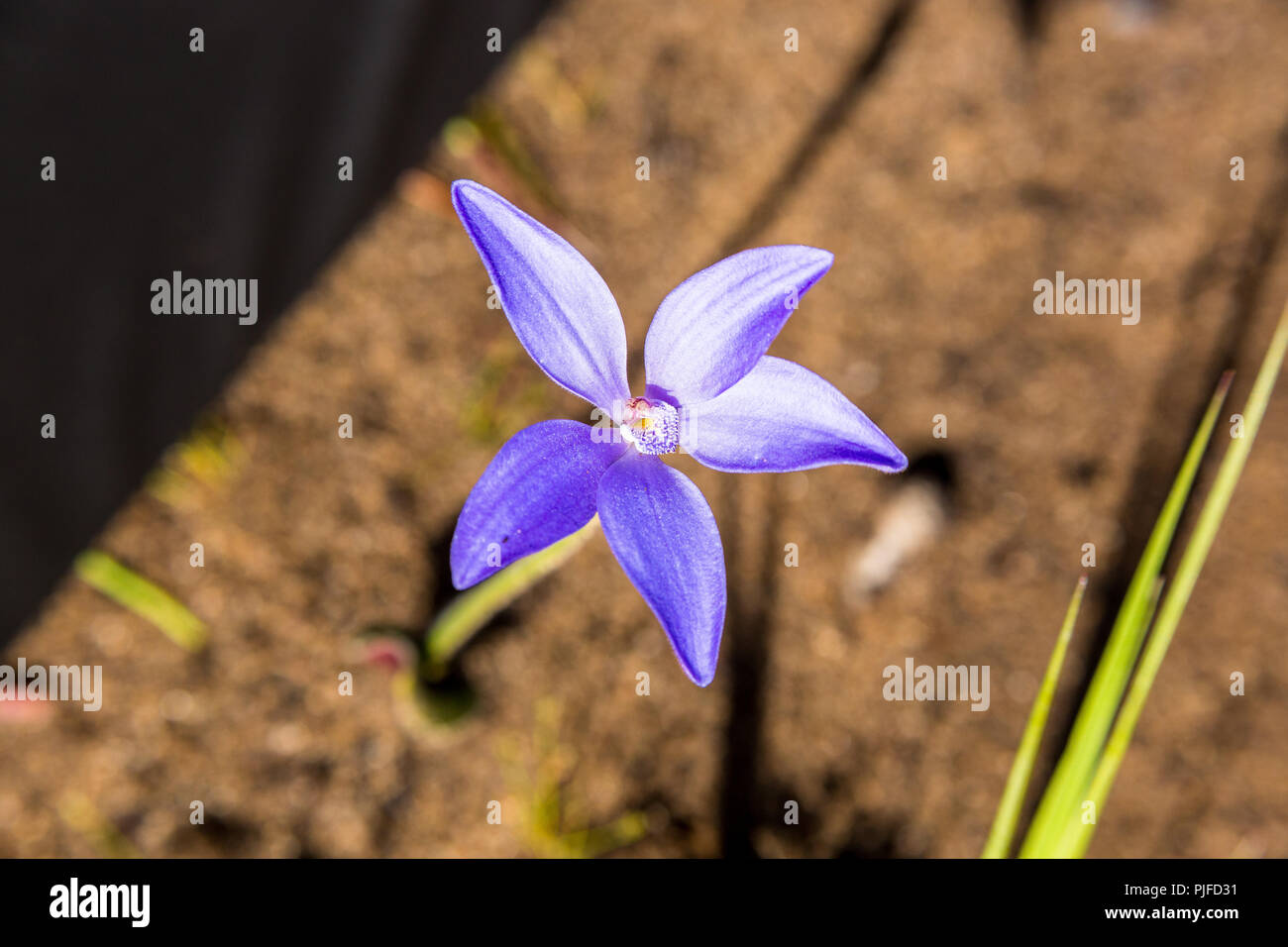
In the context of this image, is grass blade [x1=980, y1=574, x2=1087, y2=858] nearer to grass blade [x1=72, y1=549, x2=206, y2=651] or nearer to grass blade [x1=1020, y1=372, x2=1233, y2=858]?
grass blade [x1=1020, y1=372, x2=1233, y2=858]

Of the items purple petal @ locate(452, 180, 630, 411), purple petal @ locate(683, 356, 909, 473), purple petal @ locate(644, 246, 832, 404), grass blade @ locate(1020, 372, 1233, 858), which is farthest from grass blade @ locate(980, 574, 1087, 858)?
purple petal @ locate(452, 180, 630, 411)

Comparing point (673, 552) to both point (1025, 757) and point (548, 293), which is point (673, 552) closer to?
point (548, 293)

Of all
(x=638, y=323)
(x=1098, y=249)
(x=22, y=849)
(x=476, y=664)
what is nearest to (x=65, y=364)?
(x=22, y=849)

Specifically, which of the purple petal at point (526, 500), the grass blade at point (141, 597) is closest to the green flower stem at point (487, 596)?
the purple petal at point (526, 500)

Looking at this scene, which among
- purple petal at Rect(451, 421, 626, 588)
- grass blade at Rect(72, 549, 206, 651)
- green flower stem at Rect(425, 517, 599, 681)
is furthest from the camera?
grass blade at Rect(72, 549, 206, 651)

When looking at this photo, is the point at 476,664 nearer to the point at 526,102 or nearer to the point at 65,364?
the point at 65,364

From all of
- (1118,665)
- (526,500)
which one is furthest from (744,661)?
(526,500)

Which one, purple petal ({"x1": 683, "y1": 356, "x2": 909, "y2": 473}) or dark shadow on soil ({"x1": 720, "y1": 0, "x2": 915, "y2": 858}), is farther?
dark shadow on soil ({"x1": 720, "y1": 0, "x2": 915, "y2": 858})

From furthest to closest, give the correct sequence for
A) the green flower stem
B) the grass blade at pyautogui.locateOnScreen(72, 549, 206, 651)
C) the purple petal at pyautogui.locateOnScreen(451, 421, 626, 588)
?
the grass blade at pyautogui.locateOnScreen(72, 549, 206, 651) → the green flower stem → the purple petal at pyautogui.locateOnScreen(451, 421, 626, 588)
